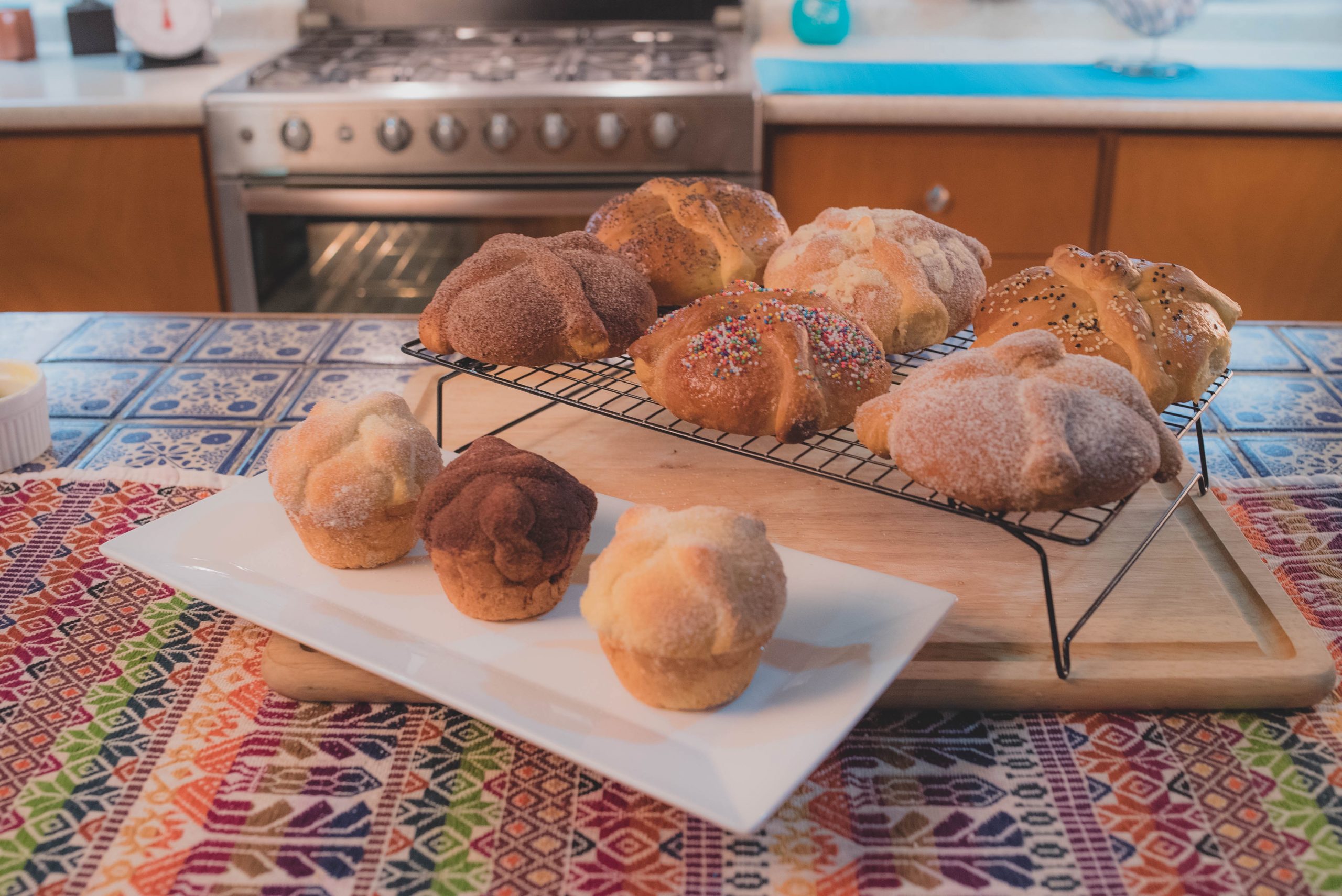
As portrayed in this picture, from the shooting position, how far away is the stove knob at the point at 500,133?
2434 millimetres

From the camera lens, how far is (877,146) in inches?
97.5

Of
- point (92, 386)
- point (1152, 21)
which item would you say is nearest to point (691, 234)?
point (92, 386)

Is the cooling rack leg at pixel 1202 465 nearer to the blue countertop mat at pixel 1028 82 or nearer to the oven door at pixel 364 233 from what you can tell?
the blue countertop mat at pixel 1028 82

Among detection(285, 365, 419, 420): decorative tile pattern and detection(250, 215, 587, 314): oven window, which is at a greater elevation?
detection(285, 365, 419, 420): decorative tile pattern

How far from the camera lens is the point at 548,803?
2.74ft

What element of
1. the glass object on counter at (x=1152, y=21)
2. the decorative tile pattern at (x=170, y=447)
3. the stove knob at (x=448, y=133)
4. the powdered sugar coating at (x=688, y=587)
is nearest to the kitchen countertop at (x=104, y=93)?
the stove knob at (x=448, y=133)

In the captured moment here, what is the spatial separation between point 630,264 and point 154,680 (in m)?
0.75

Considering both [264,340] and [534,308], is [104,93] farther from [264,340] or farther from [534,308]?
[534,308]

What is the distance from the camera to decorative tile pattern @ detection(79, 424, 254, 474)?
4.53 feet

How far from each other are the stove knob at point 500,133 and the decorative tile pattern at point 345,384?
0.97 meters

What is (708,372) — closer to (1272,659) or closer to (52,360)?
(1272,659)

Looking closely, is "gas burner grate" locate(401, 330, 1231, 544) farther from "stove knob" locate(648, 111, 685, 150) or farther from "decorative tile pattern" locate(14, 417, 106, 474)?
"stove knob" locate(648, 111, 685, 150)

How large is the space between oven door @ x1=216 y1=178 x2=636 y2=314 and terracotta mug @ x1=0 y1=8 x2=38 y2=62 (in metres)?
0.90

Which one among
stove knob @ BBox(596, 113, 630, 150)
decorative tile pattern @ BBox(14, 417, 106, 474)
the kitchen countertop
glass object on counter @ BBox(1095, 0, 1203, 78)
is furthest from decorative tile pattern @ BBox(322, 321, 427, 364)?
glass object on counter @ BBox(1095, 0, 1203, 78)
